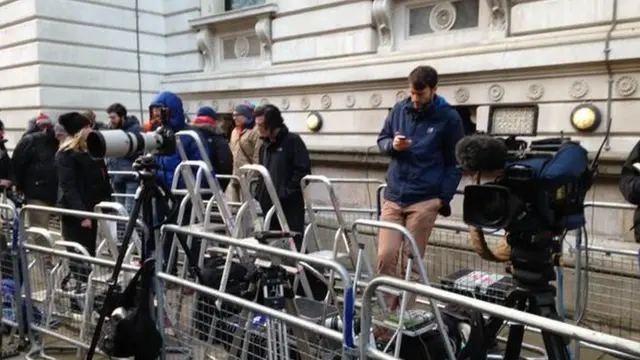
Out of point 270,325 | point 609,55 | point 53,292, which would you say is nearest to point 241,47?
point 609,55

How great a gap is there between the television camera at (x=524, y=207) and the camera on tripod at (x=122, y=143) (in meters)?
1.82

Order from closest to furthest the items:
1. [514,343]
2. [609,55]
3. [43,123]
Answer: [514,343], [609,55], [43,123]

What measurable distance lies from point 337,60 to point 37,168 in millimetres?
4743

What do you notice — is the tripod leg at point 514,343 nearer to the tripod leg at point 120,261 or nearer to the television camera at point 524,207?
the television camera at point 524,207

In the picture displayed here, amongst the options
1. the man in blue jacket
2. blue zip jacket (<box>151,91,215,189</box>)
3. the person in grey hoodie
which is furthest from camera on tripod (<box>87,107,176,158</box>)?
the person in grey hoodie

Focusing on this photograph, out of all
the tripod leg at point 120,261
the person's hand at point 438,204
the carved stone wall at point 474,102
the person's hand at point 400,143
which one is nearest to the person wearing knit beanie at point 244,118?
the carved stone wall at point 474,102

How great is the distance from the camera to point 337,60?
29.9 feet

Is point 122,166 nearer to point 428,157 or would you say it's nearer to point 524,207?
Result: point 428,157

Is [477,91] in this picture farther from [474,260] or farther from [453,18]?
[474,260]

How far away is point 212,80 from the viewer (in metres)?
11.3

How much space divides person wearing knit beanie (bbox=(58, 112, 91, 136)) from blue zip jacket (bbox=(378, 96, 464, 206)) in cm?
260

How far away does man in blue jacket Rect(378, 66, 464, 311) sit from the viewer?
414 centimetres

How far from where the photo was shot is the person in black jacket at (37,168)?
6.46 metres

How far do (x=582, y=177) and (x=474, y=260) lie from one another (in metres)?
3.11
